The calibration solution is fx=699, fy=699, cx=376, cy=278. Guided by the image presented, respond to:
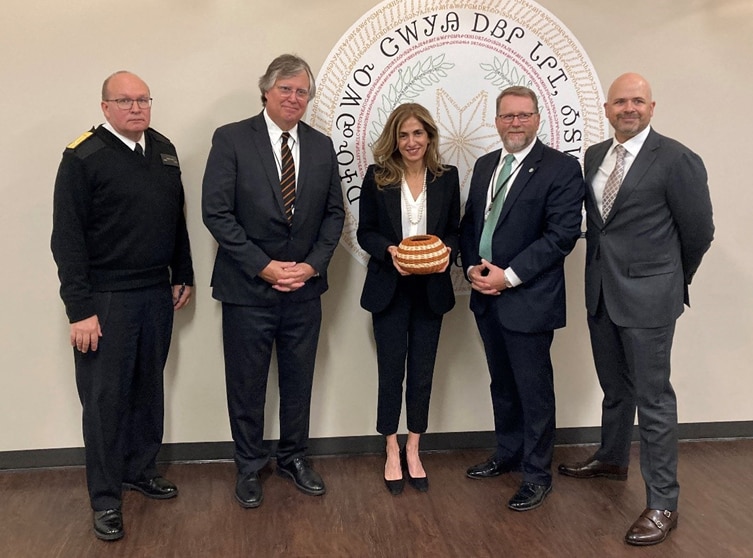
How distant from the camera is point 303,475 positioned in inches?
125

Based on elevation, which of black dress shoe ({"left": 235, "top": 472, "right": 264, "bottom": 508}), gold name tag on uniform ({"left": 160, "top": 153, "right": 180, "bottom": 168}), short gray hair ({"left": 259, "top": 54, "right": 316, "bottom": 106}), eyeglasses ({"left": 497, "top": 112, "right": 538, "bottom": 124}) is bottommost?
black dress shoe ({"left": 235, "top": 472, "right": 264, "bottom": 508})

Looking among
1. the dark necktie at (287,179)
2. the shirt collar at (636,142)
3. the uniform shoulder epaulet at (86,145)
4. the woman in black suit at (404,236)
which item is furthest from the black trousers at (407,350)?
the uniform shoulder epaulet at (86,145)

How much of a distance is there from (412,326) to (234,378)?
0.81m

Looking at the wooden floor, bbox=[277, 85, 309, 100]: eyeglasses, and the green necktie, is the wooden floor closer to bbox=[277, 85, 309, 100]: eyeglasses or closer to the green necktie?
the green necktie

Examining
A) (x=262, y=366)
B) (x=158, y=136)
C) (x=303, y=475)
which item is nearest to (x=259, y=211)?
(x=158, y=136)

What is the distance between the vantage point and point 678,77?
346 centimetres

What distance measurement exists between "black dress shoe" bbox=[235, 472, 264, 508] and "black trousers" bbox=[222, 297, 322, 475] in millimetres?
31

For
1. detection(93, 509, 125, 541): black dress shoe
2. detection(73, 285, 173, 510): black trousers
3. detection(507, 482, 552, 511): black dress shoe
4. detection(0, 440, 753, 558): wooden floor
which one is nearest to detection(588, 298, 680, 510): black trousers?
detection(0, 440, 753, 558): wooden floor

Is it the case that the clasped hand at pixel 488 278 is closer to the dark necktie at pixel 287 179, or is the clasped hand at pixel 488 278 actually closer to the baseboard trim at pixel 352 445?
the dark necktie at pixel 287 179

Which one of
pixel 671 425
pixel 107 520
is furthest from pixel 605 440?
pixel 107 520

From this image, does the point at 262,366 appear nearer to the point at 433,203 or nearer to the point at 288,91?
A: the point at 433,203

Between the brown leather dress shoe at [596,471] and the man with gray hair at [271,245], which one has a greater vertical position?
the man with gray hair at [271,245]

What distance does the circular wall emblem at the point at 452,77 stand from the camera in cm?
329

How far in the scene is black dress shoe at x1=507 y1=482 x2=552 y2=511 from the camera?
9.77 ft
